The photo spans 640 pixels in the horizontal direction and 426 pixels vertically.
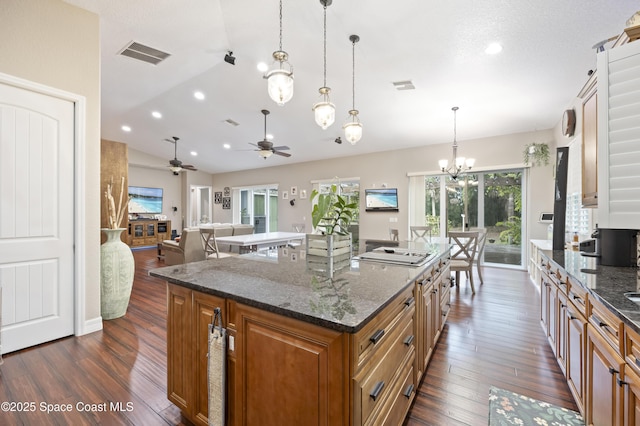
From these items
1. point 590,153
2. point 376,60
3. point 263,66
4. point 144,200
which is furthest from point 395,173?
point 144,200

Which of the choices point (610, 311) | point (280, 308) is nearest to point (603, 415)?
point (610, 311)

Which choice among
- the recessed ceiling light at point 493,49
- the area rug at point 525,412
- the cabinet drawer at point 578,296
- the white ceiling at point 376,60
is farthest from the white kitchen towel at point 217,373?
the recessed ceiling light at point 493,49

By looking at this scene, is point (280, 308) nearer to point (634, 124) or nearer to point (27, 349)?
point (634, 124)

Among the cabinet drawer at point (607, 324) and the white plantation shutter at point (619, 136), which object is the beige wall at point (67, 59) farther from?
the white plantation shutter at point (619, 136)

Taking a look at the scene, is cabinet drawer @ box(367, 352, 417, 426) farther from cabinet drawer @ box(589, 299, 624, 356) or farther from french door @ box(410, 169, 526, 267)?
french door @ box(410, 169, 526, 267)

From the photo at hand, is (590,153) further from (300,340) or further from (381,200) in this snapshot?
(381,200)

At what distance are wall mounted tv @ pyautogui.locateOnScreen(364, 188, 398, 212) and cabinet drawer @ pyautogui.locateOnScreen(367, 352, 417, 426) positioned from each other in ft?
18.0

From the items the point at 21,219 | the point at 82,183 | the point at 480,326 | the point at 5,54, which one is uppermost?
the point at 5,54

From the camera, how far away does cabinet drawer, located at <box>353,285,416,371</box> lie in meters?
0.98

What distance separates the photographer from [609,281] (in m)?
1.47

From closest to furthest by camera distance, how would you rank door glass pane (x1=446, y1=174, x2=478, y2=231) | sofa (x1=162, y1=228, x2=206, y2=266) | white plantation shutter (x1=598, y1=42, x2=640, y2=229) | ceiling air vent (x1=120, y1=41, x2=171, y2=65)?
white plantation shutter (x1=598, y1=42, x2=640, y2=229), ceiling air vent (x1=120, y1=41, x2=171, y2=65), sofa (x1=162, y1=228, x2=206, y2=266), door glass pane (x1=446, y1=174, x2=478, y2=231)

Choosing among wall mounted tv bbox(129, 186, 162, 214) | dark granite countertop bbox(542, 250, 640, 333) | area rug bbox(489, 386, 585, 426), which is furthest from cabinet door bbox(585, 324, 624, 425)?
wall mounted tv bbox(129, 186, 162, 214)

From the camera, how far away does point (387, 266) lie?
6.06ft

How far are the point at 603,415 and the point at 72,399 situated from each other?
297 cm
